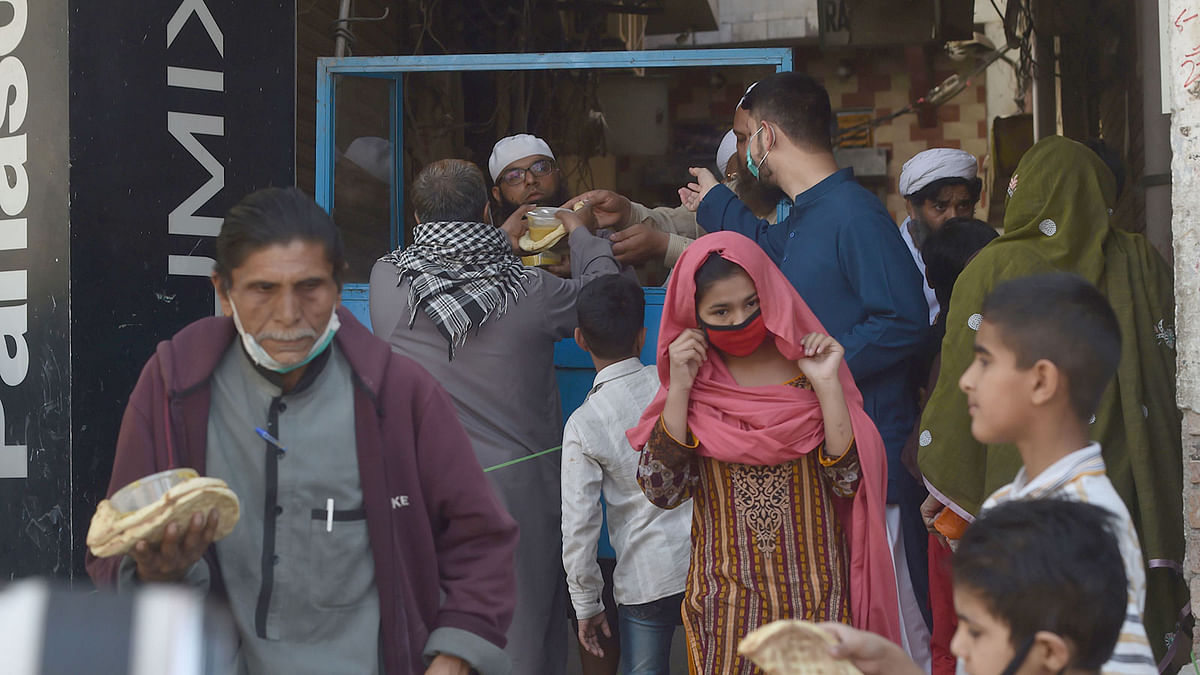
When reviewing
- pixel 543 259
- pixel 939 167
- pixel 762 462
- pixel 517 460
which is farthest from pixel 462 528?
pixel 939 167

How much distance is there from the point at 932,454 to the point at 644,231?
1.40 m

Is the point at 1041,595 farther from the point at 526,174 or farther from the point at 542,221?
the point at 526,174

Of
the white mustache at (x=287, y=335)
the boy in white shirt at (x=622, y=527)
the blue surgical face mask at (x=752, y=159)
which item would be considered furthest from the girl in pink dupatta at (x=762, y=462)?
the white mustache at (x=287, y=335)

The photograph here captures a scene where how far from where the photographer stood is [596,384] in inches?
140

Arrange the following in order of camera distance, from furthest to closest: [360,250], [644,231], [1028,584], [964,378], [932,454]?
[360,250] < [644,231] < [932,454] < [964,378] < [1028,584]

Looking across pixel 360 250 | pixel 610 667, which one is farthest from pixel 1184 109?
pixel 360 250

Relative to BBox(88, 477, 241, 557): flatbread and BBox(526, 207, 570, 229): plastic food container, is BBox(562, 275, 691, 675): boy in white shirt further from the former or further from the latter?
BBox(88, 477, 241, 557): flatbread

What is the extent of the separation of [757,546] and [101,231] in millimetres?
2659

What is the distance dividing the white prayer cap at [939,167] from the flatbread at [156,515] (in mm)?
3256

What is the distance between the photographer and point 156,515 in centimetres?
190

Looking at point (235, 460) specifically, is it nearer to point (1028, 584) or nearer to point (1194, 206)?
point (1028, 584)

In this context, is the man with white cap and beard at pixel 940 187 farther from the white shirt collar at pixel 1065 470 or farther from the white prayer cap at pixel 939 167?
the white shirt collar at pixel 1065 470

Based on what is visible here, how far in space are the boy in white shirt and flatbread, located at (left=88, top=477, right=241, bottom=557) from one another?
1567mm

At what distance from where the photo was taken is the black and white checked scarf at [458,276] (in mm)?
3609
